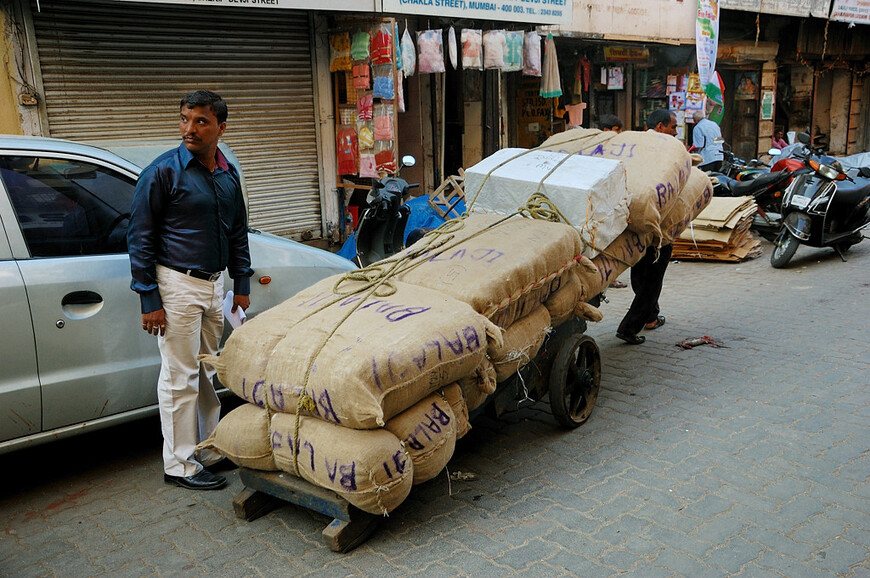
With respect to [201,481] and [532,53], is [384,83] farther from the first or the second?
[201,481]

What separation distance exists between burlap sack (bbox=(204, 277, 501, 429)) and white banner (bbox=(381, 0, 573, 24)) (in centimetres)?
587

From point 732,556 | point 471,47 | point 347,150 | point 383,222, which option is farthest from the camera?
point 471,47

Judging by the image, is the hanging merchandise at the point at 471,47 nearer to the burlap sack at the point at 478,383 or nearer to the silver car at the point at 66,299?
the silver car at the point at 66,299

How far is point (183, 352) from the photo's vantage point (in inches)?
148

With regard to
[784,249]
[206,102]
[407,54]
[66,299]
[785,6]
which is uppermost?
[785,6]

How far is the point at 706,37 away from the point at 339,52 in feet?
25.6

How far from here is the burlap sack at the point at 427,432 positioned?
3.19 meters

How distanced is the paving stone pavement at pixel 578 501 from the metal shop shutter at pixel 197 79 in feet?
13.5

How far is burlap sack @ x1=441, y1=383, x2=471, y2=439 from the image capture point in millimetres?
3439

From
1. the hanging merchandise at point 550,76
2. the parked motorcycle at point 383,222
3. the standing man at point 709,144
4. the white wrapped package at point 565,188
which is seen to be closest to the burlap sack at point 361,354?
the white wrapped package at point 565,188

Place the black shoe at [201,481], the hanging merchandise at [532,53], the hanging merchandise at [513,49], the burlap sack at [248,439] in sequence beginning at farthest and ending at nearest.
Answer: the hanging merchandise at [532,53] < the hanging merchandise at [513,49] < the black shoe at [201,481] < the burlap sack at [248,439]

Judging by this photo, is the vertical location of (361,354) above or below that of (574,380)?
above

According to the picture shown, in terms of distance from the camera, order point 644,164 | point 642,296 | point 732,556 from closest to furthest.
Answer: point 732,556 → point 644,164 → point 642,296

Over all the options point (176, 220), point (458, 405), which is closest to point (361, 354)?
point (458, 405)
